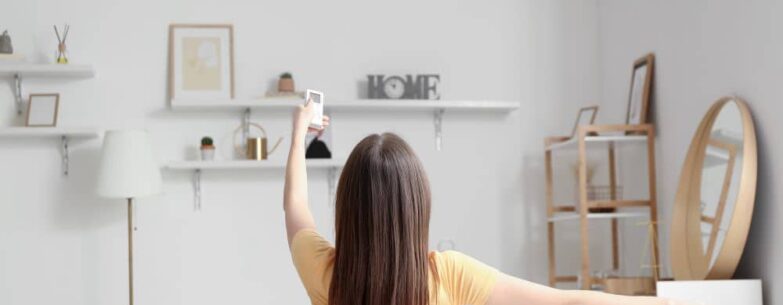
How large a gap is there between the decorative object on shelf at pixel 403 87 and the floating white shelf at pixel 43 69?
4.38ft

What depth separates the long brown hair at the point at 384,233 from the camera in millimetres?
1552

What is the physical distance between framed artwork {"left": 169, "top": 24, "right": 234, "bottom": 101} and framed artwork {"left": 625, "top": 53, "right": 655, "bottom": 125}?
75.1 inches

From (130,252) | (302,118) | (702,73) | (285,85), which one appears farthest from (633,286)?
(302,118)

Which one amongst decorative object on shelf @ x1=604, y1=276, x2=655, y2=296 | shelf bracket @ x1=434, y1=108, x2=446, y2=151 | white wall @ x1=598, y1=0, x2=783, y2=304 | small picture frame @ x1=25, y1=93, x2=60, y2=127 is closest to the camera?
white wall @ x1=598, y1=0, x2=783, y2=304

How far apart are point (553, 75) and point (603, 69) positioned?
10.2 inches

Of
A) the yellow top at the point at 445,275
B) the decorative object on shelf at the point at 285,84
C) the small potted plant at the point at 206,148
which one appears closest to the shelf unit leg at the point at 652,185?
the decorative object on shelf at the point at 285,84

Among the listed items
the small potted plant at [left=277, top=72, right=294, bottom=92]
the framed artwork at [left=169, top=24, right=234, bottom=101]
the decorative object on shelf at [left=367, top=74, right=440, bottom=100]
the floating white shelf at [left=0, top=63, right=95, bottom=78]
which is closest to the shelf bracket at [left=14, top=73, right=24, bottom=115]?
the floating white shelf at [left=0, top=63, right=95, bottom=78]

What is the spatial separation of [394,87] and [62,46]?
5.18ft

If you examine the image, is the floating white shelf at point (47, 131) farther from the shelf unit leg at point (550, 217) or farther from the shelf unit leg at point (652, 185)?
the shelf unit leg at point (652, 185)

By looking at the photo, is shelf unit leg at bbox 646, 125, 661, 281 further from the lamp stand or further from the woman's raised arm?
the woman's raised arm

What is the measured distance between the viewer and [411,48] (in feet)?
17.7

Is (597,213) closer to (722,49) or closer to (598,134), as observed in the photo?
(598,134)

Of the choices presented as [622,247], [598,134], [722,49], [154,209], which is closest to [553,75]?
[598,134]

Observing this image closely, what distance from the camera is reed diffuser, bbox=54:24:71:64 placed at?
5004 mm
